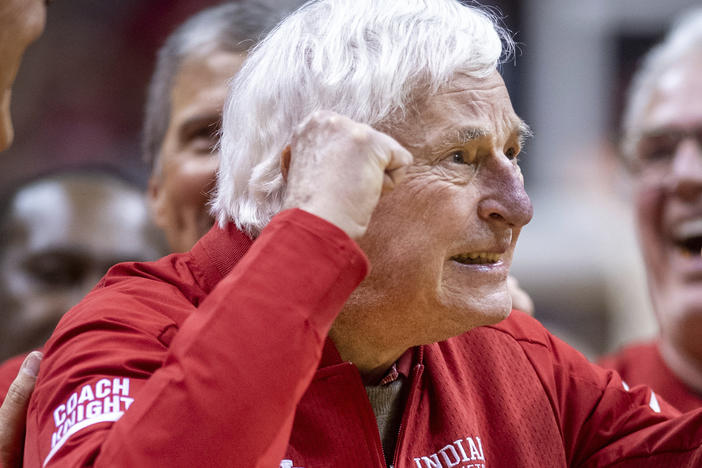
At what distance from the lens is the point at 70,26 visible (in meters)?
5.51

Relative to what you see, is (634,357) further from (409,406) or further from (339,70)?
(339,70)

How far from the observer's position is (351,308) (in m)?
1.53

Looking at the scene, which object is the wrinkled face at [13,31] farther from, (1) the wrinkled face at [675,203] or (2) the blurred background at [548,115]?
(2) the blurred background at [548,115]

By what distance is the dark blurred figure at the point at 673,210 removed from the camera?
8.78 feet

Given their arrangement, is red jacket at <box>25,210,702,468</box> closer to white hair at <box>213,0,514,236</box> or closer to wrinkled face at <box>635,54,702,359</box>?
white hair at <box>213,0,514,236</box>

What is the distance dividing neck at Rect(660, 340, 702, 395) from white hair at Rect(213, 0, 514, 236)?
154cm

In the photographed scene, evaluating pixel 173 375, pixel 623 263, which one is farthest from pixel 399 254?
pixel 623 263

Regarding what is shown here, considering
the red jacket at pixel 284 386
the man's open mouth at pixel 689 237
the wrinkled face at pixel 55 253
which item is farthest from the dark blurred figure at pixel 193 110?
the man's open mouth at pixel 689 237

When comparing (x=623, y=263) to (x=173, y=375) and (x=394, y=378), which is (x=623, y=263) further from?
(x=173, y=375)

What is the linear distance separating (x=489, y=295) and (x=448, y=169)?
0.22m

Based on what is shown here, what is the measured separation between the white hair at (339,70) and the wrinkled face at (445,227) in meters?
0.05

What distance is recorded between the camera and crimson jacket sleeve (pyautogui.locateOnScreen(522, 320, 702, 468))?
1640 mm

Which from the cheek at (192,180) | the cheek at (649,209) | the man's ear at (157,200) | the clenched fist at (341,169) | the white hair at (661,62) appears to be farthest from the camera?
the white hair at (661,62)

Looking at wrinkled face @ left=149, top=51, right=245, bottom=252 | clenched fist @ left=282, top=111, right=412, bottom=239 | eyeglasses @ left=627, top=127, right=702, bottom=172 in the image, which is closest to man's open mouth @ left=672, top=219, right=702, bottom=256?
eyeglasses @ left=627, top=127, right=702, bottom=172
